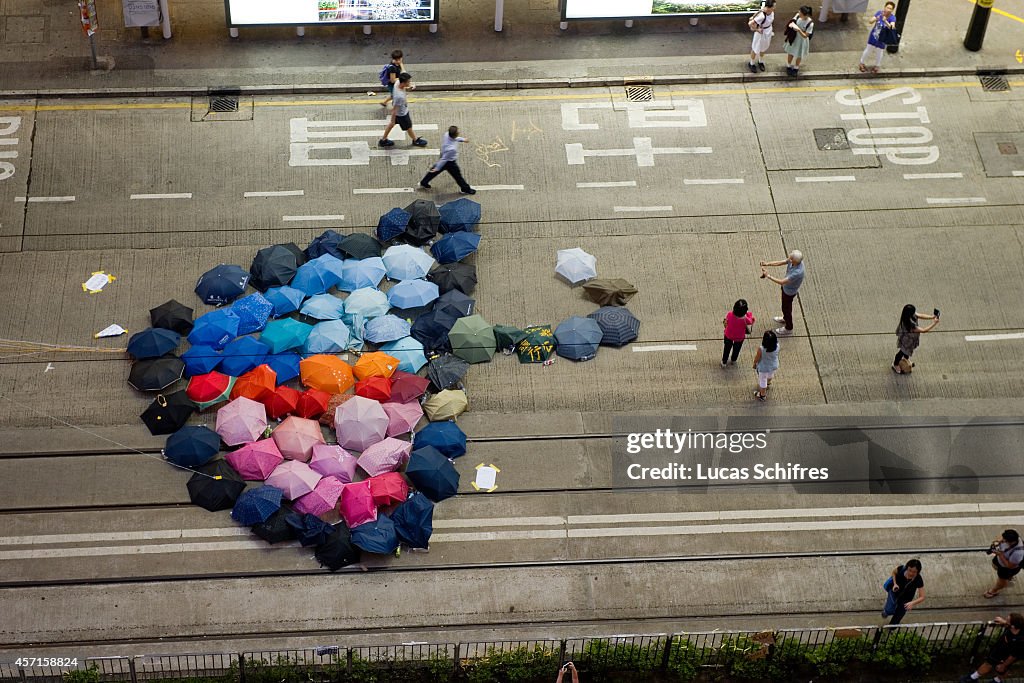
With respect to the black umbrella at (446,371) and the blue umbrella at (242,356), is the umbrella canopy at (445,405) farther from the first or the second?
the blue umbrella at (242,356)

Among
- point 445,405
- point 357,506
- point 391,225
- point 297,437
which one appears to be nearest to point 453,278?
point 391,225

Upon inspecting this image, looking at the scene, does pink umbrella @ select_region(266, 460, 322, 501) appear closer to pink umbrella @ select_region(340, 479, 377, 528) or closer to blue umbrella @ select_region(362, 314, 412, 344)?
pink umbrella @ select_region(340, 479, 377, 528)

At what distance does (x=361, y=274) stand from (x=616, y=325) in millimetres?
4356

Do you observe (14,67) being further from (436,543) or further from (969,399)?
(969,399)

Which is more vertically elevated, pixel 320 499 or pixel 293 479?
pixel 293 479

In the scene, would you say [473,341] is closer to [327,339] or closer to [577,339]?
[577,339]

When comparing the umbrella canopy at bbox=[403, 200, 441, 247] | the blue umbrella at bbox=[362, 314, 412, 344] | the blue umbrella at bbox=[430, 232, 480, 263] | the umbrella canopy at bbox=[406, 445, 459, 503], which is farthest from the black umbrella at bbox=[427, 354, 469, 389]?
the umbrella canopy at bbox=[403, 200, 441, 247]

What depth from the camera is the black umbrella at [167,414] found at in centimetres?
2094

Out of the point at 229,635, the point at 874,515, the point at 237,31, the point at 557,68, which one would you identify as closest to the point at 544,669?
the point at 229,635

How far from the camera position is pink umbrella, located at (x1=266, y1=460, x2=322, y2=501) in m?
19.8

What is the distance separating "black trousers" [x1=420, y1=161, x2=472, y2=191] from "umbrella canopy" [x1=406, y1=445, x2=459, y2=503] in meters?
6.54

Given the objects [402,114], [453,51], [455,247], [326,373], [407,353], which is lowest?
[326,373]

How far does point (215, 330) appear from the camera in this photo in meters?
21.8

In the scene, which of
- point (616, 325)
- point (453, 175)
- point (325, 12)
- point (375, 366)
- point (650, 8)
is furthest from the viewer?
point (650, 8)
